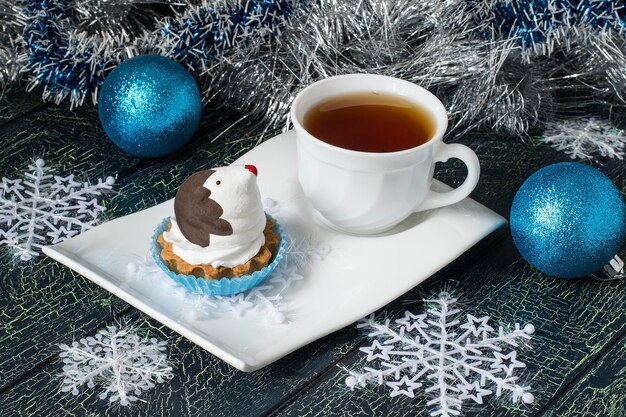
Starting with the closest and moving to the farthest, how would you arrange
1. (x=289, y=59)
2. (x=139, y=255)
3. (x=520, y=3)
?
(x=139, y=255)
(x=520, y=3)
(x=289, y=59)

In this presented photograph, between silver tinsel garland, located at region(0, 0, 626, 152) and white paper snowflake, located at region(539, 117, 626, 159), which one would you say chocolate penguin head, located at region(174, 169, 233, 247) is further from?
white paper snowflake, located at region(539, 117, 626, 159)

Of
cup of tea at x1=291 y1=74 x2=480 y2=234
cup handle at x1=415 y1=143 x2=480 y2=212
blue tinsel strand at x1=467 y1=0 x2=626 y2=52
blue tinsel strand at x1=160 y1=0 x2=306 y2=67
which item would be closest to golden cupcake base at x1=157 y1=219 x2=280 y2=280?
cup of tea at x1=291 y1=74 x2=480 y2=234

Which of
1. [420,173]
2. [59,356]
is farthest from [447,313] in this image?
[59,356]

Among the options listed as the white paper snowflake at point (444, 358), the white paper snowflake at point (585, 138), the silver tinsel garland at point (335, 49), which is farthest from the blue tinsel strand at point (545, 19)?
the white paper snowflake at point (444, 358)

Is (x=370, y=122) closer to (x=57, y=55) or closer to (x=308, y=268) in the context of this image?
(x=308, y=268)

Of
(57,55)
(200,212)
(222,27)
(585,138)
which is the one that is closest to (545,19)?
(585,138)

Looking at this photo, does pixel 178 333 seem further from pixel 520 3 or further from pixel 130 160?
pixel 520 3

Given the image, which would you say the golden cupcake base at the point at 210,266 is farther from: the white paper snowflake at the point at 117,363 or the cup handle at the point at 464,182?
the cup handle at the point at 464,182
